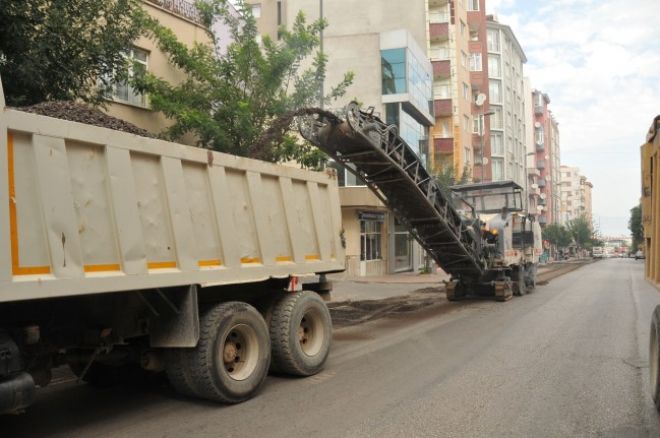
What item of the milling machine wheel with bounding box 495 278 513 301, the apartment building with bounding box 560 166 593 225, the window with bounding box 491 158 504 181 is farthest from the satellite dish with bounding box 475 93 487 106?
the apartment building with bounding box 560 166 593 225

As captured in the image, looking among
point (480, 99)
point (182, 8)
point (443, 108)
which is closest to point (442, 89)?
point (443, 108)

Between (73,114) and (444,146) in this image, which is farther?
(444,146)

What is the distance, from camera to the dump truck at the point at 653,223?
5.44m

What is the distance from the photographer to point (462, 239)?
1488 centimetres

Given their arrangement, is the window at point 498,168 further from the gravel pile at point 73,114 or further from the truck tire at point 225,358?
the gravel pile at point 73,114

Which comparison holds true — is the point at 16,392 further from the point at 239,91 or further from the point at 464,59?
the point at 464,59

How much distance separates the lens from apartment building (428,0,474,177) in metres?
41.4

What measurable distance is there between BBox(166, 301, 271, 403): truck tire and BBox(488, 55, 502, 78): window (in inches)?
2527

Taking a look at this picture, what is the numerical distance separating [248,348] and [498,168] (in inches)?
2314

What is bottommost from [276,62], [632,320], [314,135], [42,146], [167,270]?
[632,320]

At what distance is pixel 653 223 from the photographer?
18.8ft

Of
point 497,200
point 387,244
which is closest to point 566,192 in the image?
point 387,244

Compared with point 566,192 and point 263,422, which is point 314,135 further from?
point 566,192

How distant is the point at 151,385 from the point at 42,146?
3.60m
